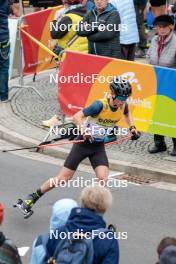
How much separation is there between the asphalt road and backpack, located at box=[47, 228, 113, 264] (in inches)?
87.1

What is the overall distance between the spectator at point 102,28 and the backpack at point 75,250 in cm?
694

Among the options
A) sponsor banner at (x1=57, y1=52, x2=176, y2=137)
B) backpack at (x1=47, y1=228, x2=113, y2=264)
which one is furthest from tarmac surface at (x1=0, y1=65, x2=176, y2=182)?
backpack at (x1=47, y1=228, x2=113, y2=264)

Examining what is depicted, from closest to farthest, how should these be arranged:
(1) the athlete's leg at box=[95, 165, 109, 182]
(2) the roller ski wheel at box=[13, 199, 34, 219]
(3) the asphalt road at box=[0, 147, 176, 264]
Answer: (3) the asphalt road at box=[0, 147, 176, 264] < (1) the athlete's leg at box=[95, 165, 109, 182] < (2) the roller ski wheel at box=[13, 199, 34, 219]

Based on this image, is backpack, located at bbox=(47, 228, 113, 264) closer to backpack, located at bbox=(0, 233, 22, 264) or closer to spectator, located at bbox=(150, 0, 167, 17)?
backpack, located at bbox=(0, 233, 22, 264)

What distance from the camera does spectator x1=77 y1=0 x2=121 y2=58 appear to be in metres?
11.4

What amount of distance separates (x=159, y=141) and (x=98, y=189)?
17.4 feet

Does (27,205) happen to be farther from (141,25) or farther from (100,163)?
(141,25)

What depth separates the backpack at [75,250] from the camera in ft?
15.5

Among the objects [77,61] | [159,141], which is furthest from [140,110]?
[77,61]

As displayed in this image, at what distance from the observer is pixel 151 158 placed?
10234 mm

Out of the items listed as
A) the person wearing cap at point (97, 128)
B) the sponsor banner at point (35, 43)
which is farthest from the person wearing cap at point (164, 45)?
the sponsor banner at point (35, 43)

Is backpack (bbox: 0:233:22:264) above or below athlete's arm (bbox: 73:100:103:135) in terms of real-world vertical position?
below

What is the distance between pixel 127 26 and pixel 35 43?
179cm

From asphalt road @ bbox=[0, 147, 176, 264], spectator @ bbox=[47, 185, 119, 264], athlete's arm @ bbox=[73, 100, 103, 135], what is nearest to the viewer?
spectator @ bbox=[47, 185, 119, 264]
